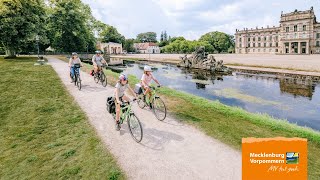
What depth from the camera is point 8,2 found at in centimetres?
3394

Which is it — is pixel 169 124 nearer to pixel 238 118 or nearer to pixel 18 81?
pixel 238 118

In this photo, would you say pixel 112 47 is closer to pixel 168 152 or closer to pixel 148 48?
pixel 148 48

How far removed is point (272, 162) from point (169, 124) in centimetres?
621

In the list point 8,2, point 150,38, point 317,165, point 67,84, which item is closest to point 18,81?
point 67,84

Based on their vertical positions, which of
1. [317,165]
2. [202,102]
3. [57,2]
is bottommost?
[317,165]

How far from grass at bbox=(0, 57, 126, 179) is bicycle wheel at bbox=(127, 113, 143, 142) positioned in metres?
1.06

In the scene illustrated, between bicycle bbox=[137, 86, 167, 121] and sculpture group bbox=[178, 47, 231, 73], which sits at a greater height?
sculpture group bbox=[178, 47, 231, 73]

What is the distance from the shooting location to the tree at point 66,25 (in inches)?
2140

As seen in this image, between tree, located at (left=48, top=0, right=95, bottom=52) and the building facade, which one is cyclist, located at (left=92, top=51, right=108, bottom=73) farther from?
the building facade

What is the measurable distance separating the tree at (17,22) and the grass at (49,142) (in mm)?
24660

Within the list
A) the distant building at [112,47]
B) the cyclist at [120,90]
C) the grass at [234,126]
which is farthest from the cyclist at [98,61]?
the distant building at [112,47]

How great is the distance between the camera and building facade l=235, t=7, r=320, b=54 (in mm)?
92500

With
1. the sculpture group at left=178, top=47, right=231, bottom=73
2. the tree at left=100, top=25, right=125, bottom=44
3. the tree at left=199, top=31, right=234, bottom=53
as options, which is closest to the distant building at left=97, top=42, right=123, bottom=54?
the tree at left=100, top=25, right=125, bottom=44

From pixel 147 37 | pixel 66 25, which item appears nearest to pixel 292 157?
pixel 66 25
